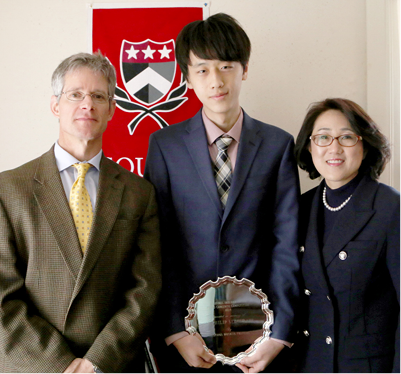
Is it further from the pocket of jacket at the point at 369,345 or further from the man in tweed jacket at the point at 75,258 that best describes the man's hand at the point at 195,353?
the pocket of jacket at the point at 369,345

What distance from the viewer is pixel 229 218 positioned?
1.86 metres

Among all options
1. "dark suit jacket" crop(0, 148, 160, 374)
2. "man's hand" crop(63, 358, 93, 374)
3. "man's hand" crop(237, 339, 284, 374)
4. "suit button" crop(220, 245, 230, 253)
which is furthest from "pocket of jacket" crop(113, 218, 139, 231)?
"man's hand" crop(237, 339, 284, 374)

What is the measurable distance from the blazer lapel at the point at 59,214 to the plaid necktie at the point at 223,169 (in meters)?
0.71

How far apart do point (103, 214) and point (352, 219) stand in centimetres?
107

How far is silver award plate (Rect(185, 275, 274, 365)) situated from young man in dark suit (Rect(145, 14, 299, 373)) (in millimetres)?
100

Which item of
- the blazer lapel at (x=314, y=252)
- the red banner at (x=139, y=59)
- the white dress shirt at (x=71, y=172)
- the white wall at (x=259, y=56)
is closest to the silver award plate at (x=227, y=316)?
the blazer lapel at (x=314, y=252)

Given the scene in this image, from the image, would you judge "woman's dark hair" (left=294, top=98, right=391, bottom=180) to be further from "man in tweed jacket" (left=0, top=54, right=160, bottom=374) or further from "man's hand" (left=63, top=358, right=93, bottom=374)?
"man's hand" (left=63, top=358, right=93, bottom=374)

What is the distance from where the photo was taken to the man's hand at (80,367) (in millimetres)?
1520

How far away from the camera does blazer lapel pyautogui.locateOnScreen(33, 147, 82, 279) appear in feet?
5.32

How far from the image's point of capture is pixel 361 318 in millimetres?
1609

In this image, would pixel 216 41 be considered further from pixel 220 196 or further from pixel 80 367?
pixel 80 367

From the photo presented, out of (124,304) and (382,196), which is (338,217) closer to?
(382,196)

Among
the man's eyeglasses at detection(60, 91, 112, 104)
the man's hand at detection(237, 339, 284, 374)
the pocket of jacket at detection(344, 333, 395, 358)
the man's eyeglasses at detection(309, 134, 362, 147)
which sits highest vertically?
the man's eyeglasses at detection(60, 91, 112, 104)

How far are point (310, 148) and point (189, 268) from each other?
83cm
